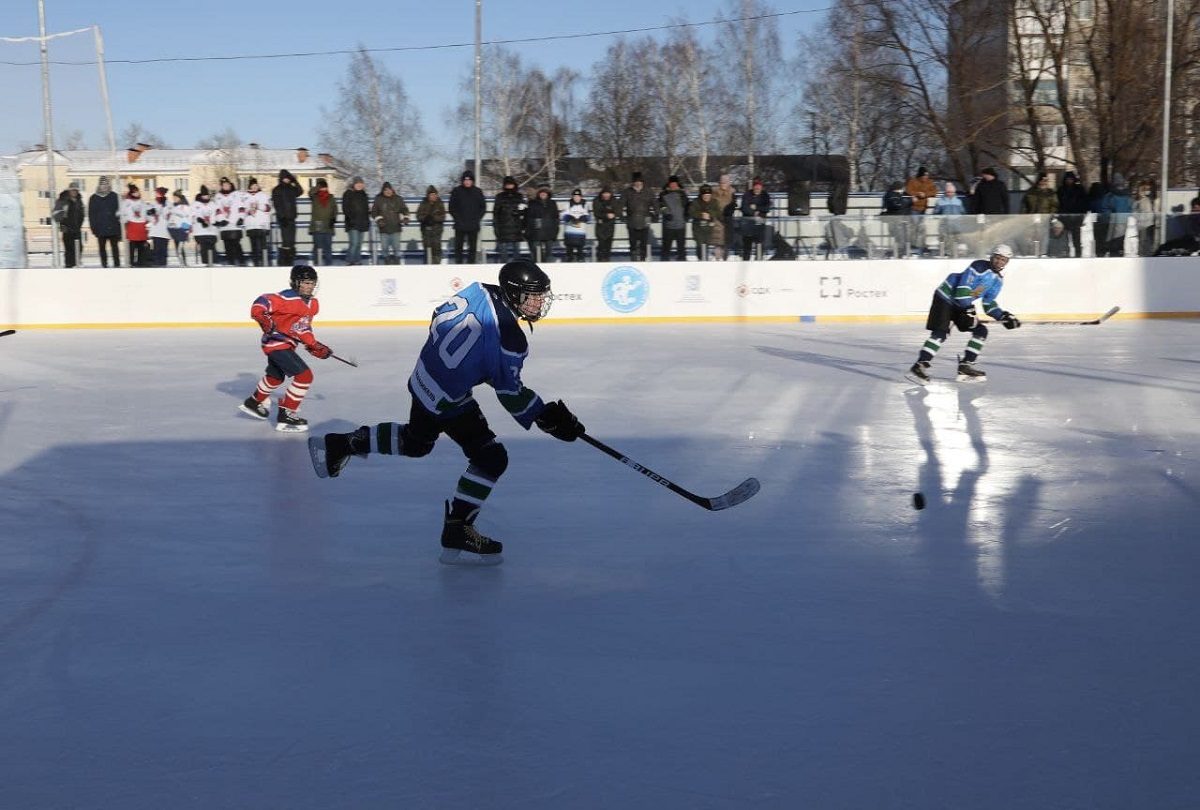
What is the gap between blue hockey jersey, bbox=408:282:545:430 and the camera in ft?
14.3

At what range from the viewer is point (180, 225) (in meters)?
16.2

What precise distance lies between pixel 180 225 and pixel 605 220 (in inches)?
221

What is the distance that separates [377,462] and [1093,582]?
151 inches

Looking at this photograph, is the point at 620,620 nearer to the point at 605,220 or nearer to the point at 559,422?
the point at 559,422

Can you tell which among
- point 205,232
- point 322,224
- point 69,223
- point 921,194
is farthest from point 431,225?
point 921,194

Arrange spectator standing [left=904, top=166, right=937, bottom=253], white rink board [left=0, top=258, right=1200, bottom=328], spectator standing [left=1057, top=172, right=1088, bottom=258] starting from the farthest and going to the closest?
spectator standing [left=904, top=166, right=937, bottom=253], spectator standing [left=1057, top=172, right=1088, bottom=258], white rink board [left=0, top=258, right=1200, bottom=328]

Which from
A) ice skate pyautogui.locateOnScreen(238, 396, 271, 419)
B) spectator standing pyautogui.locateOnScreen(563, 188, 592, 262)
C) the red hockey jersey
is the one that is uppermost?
spectator standing pyautogui.locateOnScreen(563, 188, 592, 262)

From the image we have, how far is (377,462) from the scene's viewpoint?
22.2 feet

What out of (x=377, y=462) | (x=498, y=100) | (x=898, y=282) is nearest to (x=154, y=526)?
(x=377, y=462)

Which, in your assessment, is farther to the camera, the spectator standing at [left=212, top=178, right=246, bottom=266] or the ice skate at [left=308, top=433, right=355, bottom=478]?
the spectator standing at [left=212, top=178, right=246, bottom=266]

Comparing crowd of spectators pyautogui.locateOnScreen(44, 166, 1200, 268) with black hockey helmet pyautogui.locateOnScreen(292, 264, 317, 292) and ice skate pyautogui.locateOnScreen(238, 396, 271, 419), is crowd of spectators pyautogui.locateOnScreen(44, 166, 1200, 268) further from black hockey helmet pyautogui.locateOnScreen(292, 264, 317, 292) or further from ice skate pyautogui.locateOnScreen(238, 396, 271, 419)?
black hockey helmet pyautogui.locateOnScreen(292, 264, 317, 292)

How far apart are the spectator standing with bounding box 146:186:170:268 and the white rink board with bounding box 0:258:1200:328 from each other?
2.12ft

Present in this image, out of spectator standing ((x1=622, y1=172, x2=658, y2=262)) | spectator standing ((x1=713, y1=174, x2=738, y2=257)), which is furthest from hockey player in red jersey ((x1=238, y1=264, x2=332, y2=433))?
spectator standing ((x1=713, y1=174, x2=738, y2=257))

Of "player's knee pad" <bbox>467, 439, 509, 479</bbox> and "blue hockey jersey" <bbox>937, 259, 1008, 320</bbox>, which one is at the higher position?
"blue hockey jersey" <bbox>937, 259, 1008, 320</bbox>
